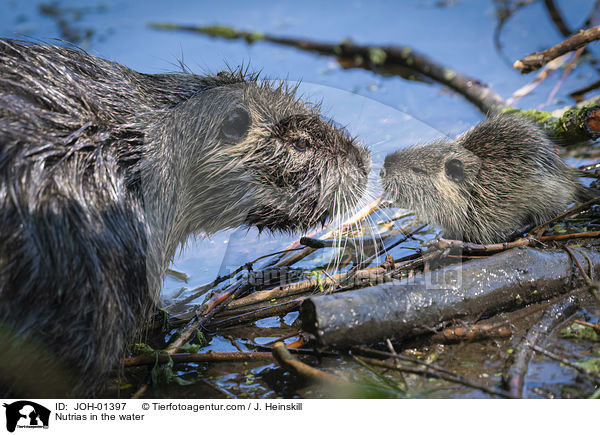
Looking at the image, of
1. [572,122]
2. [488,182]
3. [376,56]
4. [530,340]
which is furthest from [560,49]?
[530,340]

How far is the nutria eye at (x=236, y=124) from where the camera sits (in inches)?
95.0

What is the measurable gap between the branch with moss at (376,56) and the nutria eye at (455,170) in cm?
139

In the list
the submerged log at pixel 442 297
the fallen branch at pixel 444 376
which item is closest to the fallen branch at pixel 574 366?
the fallen branch at pixel 444 376

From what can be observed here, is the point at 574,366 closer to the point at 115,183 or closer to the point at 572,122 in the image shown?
the point at 115,183

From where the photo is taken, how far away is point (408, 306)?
1989 mm

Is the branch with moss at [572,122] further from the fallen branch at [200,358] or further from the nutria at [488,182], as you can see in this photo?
the fallen branch at [200,358]

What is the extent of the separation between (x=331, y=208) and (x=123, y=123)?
1084 millimetres

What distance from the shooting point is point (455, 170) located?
Result: 3.40 metres
